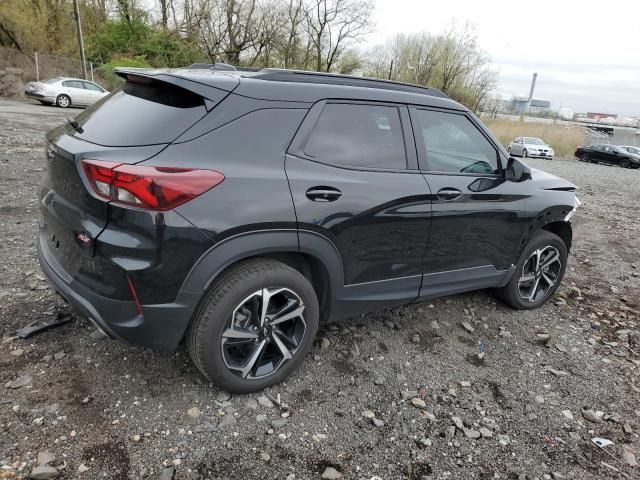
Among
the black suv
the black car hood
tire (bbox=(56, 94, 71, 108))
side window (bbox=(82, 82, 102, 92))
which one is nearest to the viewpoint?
the black suv

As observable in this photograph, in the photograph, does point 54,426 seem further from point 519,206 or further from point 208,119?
point 519,206

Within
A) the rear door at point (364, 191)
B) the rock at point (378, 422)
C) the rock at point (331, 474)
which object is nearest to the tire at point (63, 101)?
the rear door at point (364, 191)

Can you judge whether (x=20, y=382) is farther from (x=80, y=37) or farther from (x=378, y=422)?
(x=80, y=37)

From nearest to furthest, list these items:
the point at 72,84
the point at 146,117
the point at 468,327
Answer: the point at 146,117 → the point at 468,327 → the point at 72,84

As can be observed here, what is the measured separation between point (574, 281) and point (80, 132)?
4908mm

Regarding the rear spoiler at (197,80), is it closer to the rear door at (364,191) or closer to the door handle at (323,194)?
the rear door at (364,191)

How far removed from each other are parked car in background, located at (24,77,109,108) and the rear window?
20901 mm

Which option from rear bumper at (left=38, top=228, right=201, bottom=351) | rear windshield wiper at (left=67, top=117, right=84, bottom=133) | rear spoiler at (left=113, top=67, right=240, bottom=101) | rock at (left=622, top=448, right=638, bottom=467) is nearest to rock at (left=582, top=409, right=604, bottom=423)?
rock at (left=622, top=448, right=638, bottom=467)

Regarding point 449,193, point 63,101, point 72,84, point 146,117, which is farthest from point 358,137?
point 72,84

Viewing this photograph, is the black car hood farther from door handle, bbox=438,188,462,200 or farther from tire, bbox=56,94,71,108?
tire, bbox=56,94,71,108

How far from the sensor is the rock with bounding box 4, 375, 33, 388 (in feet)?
8.25

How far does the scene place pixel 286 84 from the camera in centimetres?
257

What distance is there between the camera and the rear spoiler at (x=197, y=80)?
235 cm

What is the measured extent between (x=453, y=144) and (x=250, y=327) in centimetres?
196
